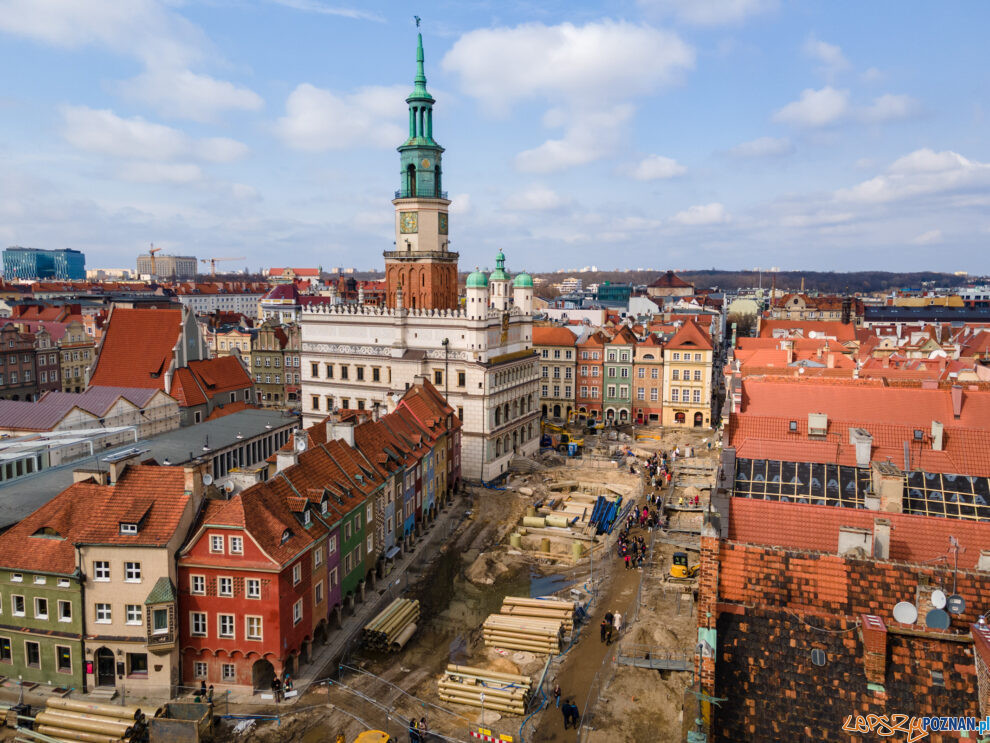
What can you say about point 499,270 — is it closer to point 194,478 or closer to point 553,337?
point 553,337

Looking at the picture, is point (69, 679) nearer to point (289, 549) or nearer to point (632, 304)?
point (289, 549)

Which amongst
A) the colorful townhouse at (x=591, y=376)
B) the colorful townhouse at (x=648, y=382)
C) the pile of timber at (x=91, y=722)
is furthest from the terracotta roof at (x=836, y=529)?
the colorful townhouse at (x=591, y=376)

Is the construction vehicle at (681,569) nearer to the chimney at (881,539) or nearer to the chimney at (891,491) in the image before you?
the chimney at (891,491)

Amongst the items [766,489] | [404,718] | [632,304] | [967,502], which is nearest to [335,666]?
[404,718]

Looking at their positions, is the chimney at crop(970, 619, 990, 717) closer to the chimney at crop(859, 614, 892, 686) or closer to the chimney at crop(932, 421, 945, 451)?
the chimney at crop(859, 614, 892, 686)

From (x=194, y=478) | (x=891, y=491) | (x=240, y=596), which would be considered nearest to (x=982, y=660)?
(x=891, y=491)
